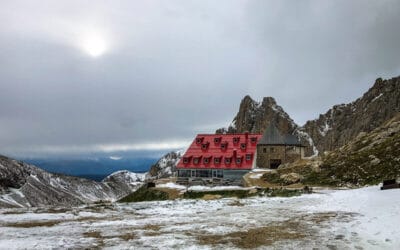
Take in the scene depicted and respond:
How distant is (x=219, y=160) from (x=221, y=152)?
277 cm

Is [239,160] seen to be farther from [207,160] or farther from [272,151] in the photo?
[272,151]

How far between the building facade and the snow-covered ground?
40.5m

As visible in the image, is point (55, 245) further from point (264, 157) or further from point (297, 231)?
point (264, 157)

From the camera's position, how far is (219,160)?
3004 inches

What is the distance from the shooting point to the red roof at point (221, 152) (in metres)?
75.6

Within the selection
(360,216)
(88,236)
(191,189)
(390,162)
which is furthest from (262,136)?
→ (88,236)

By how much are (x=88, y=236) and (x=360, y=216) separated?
1846 cm

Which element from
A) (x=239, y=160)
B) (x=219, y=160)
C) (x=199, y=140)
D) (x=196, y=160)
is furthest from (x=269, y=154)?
(x=196, y=160)

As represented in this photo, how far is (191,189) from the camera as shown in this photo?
65438mm

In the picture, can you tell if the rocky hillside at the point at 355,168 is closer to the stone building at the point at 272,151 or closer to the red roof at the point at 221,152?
the red roof at the point at 221,152

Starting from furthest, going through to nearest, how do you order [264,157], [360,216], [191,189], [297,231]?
[264,157] → [191,189] → [360,216] → [297,231]

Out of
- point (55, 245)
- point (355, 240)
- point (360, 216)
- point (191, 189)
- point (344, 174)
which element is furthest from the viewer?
point (191, 189)

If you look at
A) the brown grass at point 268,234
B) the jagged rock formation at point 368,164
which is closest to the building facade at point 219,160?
the jagged rock formation at point 368,164

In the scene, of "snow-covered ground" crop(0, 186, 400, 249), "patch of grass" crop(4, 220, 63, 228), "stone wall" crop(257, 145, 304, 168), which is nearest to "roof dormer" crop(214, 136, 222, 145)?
"stone wall" crop(257, 145, 304, 168)
